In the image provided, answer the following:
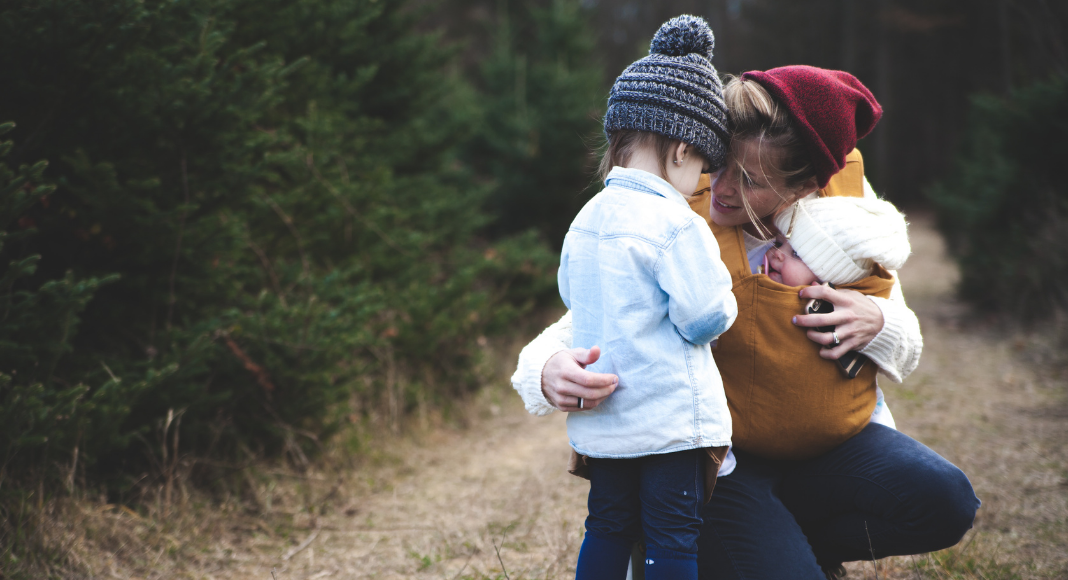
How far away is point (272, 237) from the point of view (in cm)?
347

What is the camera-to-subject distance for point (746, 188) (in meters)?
1.79

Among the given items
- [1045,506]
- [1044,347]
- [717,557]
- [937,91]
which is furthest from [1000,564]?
[937,91]

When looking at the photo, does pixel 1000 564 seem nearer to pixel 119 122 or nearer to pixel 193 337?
pixel 193 337

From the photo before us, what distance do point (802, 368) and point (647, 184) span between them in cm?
64

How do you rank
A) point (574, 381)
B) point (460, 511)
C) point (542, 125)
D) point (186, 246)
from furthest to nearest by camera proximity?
point (542, 125) → point (460, 511) → point (186, 246) → point (574, 381)

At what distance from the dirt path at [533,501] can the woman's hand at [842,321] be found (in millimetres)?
996

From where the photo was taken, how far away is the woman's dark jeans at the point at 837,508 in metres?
1.75

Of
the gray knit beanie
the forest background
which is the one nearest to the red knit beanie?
the gray knit beanie

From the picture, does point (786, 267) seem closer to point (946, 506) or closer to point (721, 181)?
point (721, 181)

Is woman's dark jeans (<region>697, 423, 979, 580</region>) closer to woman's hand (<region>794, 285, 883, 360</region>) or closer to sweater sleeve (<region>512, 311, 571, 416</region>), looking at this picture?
woman's hand (<region>794, 285, 883, 360</region>)

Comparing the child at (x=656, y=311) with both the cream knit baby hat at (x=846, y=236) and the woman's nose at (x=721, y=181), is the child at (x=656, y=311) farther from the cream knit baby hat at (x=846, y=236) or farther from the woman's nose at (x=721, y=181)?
the cream knit baby hat at (x=846, y=236)

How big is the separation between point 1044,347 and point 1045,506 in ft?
10.5

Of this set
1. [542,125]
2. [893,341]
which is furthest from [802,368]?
[542,125]

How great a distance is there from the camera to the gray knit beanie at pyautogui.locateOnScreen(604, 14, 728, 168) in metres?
1.60
